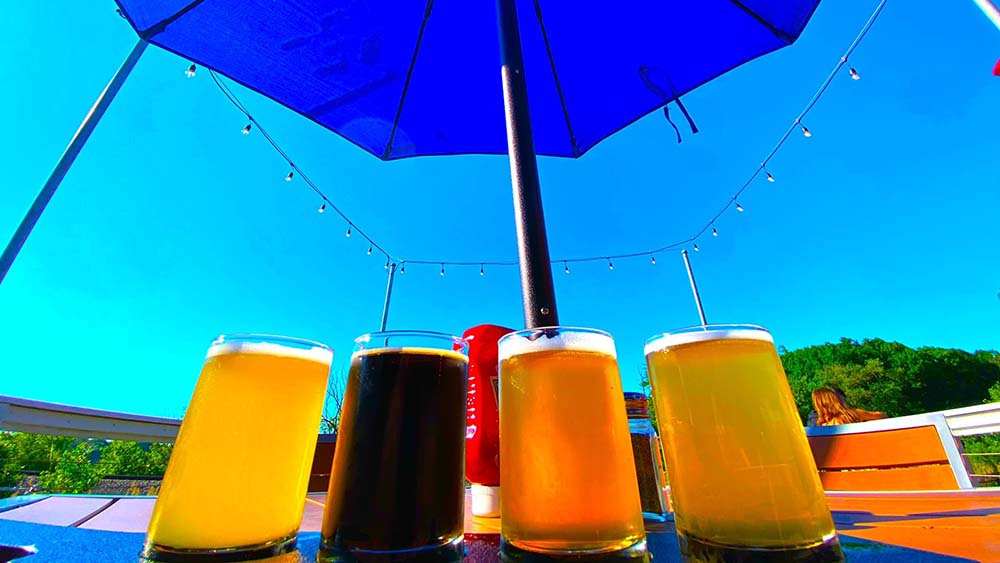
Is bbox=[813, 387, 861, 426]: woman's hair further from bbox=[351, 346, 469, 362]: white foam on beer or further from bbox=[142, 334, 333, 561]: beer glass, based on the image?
bbox=[142, 334, 333, 561]: beer glass

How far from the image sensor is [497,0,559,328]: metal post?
947 millimetres

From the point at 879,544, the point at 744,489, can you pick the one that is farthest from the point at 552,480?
the point at 879,544

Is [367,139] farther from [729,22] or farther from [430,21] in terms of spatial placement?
[729,22]

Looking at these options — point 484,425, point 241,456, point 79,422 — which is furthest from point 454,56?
point 79,422

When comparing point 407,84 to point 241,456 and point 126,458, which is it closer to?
point 241,456

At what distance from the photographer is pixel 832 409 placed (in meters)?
3.94

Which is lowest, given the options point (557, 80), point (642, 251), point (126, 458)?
point (126, 458)

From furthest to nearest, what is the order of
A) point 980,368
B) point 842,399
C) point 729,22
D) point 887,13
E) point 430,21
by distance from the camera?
point 980,368 → point 842,399 → point 887,13 → point 430,21 → point 729,22

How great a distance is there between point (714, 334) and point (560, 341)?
0.71 feet

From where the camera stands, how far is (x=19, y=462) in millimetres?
3174

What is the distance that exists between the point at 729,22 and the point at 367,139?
2.06 metres

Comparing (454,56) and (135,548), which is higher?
(454,56)

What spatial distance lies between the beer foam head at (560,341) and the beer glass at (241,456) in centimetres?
34

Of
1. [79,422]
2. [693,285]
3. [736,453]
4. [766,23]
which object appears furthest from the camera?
[693,285]
